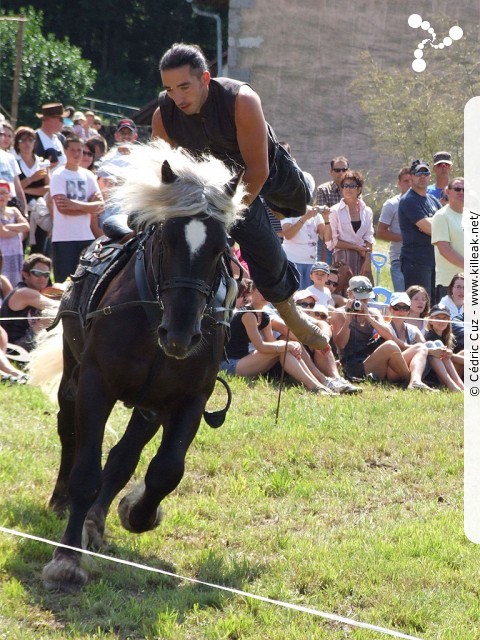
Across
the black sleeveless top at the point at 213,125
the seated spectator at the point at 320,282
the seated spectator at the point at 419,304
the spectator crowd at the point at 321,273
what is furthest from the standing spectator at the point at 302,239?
the black sleeveless top at the point at 213,125

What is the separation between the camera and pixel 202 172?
5539 millimetres

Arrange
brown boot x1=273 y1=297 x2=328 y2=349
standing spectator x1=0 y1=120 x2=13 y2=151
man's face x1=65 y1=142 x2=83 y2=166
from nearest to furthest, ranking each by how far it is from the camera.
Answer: brown boot x1=273 y1=297 x2=328 y2=349 → man's face x1=65 y1=142 x2=83 y2=166 → standing spectator x1=0 y1=120 x2=13 y2=151

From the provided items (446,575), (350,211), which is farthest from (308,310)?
(446,575)

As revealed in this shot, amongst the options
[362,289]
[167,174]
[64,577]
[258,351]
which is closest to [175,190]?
[167,174]

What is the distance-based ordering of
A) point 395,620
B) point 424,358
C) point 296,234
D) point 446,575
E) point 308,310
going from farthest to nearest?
1. point 296,234
2. point 424,358
3. point 308,310
4. point 446,575
5. point 395,620

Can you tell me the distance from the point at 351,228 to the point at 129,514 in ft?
23.7

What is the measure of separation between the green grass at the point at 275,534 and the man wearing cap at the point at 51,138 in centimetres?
522

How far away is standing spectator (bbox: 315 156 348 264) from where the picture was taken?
43.4ft

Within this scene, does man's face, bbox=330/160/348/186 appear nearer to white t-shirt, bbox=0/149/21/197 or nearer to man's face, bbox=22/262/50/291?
white t-shirt, bbox=0/149/21/197

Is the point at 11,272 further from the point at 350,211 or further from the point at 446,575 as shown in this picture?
the point at 446,575

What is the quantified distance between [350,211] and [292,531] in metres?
6.59

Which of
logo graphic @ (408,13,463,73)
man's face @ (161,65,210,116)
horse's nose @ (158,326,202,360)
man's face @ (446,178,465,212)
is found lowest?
horse's nose @ (158,326,202,360)

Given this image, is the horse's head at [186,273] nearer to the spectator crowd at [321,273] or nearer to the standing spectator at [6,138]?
the spectator crowd at [321,273]

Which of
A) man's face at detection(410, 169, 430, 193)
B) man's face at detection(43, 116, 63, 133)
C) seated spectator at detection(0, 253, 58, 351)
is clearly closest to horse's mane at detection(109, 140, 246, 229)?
seated spectator at detection(0, 253, 58, 351)
